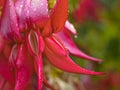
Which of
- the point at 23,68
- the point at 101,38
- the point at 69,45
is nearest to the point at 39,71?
the point at 23,68

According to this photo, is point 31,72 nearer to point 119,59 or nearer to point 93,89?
point 93,89

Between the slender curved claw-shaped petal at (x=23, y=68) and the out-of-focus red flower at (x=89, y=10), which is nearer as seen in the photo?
the slender curved claw-shaped petal at (x=23, y=68)

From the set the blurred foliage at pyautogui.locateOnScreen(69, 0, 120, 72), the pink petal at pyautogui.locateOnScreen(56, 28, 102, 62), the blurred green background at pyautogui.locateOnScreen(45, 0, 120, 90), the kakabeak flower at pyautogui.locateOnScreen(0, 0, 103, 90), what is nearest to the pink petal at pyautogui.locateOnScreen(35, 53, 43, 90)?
the kakabeak flower at pyautogui.locateOnScreen(0, 0, 103, 90)

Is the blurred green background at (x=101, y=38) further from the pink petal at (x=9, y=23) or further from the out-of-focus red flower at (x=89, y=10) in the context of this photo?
the pink petal at (x=9, y=23)

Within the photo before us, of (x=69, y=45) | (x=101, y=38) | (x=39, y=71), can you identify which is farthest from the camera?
(x=101, y=38)

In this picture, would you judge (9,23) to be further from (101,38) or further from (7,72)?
(101,38)

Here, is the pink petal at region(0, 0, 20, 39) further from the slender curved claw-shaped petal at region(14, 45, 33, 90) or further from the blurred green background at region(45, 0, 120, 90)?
the blurred green background at region(45, 0, 120, 90)

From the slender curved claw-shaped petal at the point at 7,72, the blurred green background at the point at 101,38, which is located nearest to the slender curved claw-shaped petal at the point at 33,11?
the slender curved claw-shaped petal at the point at 7,72
